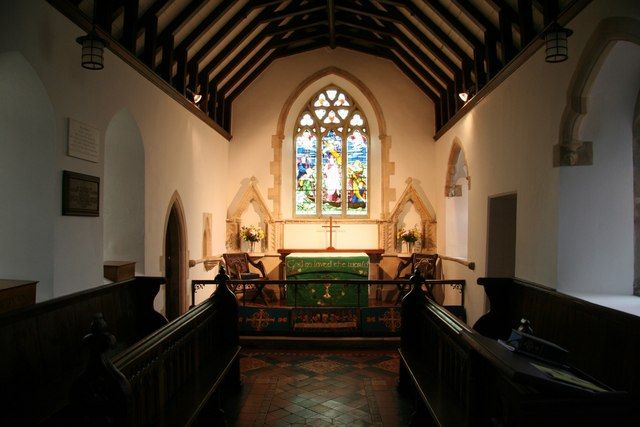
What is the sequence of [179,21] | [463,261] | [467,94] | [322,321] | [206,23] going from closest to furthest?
[322,321] → [179,21] → [206,23] → [467,94] → [463,261]

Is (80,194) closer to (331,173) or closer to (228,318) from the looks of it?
(228,318)

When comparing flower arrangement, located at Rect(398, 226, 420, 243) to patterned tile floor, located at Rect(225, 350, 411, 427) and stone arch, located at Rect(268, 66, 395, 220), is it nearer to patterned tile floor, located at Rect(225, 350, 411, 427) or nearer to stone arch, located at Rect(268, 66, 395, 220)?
stone arch, located at Rect(268, 66, 395, 220)

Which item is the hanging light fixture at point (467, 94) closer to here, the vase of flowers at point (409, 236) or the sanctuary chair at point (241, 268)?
the vase of flowers at point (409, 236)

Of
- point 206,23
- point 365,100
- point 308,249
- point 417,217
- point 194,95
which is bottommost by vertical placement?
point 308,249

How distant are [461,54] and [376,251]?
3.80 meters

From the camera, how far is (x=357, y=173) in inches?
397

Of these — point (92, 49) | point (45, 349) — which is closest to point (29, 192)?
point (92, 49)

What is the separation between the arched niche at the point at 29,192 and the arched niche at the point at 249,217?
5.55 meters

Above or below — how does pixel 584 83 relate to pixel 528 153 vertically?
above

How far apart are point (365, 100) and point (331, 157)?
1313 millimetres

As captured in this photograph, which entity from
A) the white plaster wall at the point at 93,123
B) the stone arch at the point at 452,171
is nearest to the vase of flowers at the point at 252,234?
the white plaster wall at the point at 93,123

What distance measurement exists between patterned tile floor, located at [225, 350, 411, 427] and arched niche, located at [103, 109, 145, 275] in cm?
179

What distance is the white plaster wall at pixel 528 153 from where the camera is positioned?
4.26 meters

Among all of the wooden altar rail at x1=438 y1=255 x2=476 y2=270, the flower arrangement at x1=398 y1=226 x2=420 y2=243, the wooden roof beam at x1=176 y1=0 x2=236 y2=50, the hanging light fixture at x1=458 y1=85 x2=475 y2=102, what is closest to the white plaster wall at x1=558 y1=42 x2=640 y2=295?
the wooden altar rail at x1=438 y1=255 x2=476 y2=270
